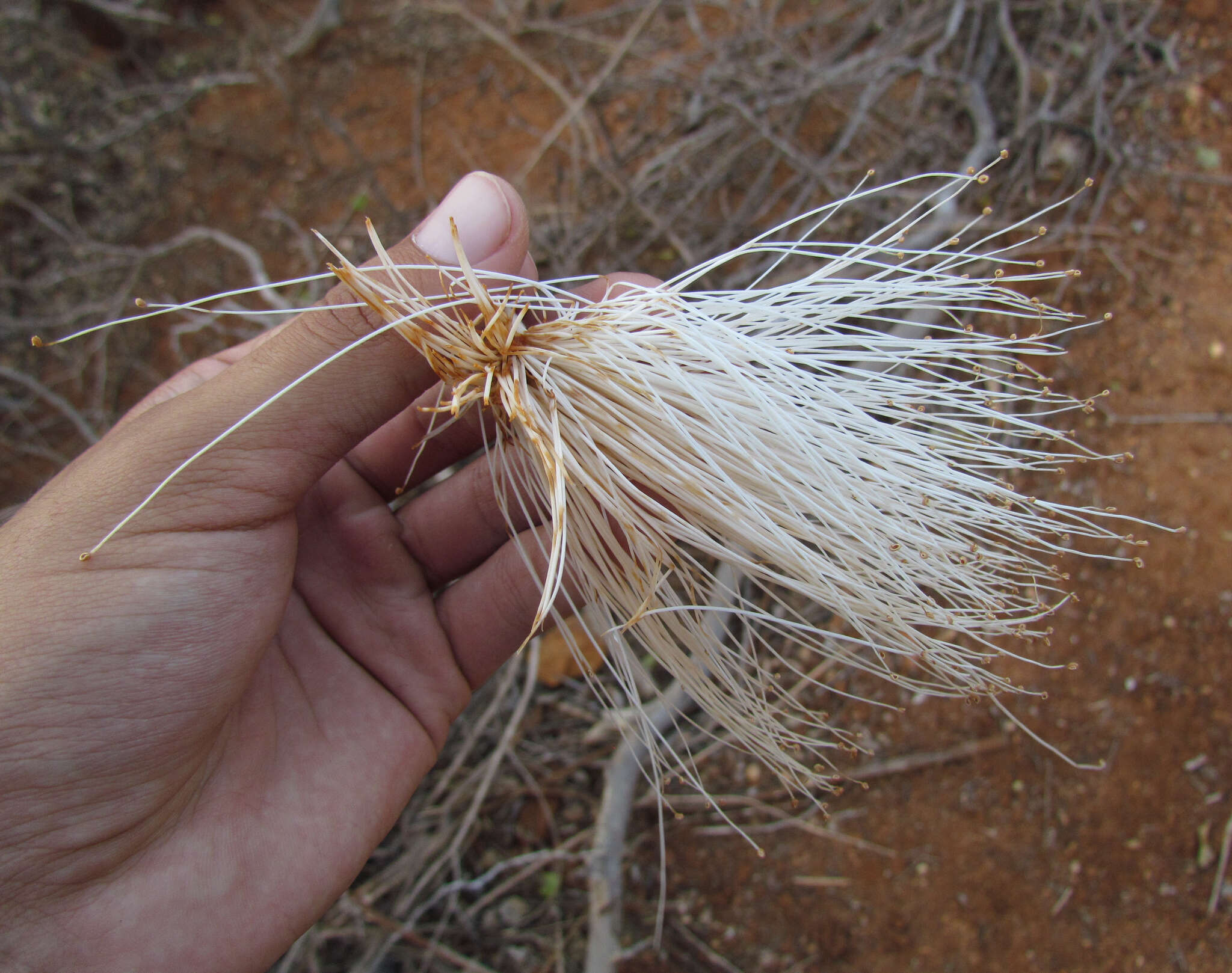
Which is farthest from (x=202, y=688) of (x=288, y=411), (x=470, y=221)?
(x=470, y=221)

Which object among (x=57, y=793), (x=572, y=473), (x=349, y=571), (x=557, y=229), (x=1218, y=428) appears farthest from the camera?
(x=557, y=229)

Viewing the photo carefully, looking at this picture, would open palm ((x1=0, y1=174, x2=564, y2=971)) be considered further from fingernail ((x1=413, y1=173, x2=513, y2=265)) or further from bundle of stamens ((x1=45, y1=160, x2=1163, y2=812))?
bundle of stamens ((x1=45, y1=160, x2=1163, y2=812))

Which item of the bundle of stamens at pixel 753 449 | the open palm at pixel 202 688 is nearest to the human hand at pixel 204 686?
the open palm at pixel 202 688

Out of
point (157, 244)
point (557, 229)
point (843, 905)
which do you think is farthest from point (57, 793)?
point (157, 244)

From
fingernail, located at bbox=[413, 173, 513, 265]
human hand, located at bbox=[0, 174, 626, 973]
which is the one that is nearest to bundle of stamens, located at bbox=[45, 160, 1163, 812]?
fingernail, located at bbox=[413, 173, 513, 265]

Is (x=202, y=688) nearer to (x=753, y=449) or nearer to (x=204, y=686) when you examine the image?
(x=204, y=686)

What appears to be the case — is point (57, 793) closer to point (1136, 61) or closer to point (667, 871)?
point (667, 871)

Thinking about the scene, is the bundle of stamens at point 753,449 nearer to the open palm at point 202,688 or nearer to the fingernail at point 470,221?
the fingernail at point 470,221
